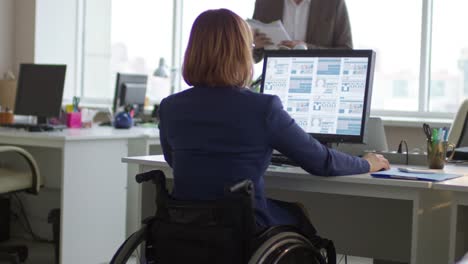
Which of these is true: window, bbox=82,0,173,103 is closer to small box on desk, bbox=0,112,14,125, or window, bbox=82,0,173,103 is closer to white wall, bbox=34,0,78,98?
white wall, bbox=34,0,78,98

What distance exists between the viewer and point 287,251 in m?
1.99

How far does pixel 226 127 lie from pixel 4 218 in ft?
→ 10.3

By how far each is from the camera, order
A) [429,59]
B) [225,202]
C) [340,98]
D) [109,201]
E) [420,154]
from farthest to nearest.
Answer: [429,59] → [109,201] → [420,154] → [340,98] → [225,202]

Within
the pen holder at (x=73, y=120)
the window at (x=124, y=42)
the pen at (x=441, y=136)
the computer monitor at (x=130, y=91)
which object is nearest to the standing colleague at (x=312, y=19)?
the pen at (x=441, y=136)

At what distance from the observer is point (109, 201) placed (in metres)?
4.13

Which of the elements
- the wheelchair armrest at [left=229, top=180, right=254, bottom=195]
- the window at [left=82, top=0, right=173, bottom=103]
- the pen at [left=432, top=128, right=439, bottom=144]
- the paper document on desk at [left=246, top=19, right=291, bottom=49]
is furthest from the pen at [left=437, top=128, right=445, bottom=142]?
the window at [left=82, top=0, right=173, bottom=103]

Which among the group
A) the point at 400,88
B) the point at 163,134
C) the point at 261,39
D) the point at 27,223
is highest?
the point at 261,39

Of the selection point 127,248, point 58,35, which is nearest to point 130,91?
point 58,35

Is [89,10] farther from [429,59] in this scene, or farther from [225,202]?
[225,202]

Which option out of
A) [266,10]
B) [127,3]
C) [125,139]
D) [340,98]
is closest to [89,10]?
[127,3]

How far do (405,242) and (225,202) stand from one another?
1.11 m

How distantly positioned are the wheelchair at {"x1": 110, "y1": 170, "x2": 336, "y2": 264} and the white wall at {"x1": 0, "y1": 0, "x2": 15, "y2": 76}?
4.82 m

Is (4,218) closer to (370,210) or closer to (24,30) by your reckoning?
(24,30)

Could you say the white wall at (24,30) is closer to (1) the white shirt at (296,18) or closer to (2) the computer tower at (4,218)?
(2) the computer tower at (4,218)
